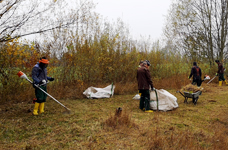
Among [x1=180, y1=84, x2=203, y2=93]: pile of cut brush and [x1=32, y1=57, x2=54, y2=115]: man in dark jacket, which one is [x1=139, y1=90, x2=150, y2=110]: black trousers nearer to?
[x1=180, y1=84, x2=203, y2=93]: pile of cut brush

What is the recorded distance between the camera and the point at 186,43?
14.3 metres

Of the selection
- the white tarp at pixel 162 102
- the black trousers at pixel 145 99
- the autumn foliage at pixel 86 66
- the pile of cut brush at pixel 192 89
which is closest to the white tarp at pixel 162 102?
the white tarp at pixel 162 102

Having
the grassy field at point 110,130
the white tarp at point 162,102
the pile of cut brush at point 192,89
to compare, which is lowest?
the grassy field at point 110,130

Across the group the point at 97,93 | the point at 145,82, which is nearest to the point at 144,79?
the point at 145,82

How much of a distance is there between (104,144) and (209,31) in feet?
46.0

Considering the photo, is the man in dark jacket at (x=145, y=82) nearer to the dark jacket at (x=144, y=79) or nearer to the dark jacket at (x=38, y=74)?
the dark jacket at (x=144, y=79)

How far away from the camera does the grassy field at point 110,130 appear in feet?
10.6

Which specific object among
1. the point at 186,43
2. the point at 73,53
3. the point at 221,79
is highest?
the point at 186,43

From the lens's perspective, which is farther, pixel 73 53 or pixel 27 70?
pixel 73 53

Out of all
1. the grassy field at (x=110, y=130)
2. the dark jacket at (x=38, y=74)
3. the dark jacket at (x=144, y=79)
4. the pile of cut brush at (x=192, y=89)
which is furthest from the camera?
the pile of cut brush at (x=192, y=89)

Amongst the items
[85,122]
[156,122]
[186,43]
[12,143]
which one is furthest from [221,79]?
[12,143]

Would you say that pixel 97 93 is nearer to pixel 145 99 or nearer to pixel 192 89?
pixel 145 99

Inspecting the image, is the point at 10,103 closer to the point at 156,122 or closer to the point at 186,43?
the point at 156,122

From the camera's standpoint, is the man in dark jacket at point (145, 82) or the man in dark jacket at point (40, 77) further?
the man in dark jacket at point (145, 82)
